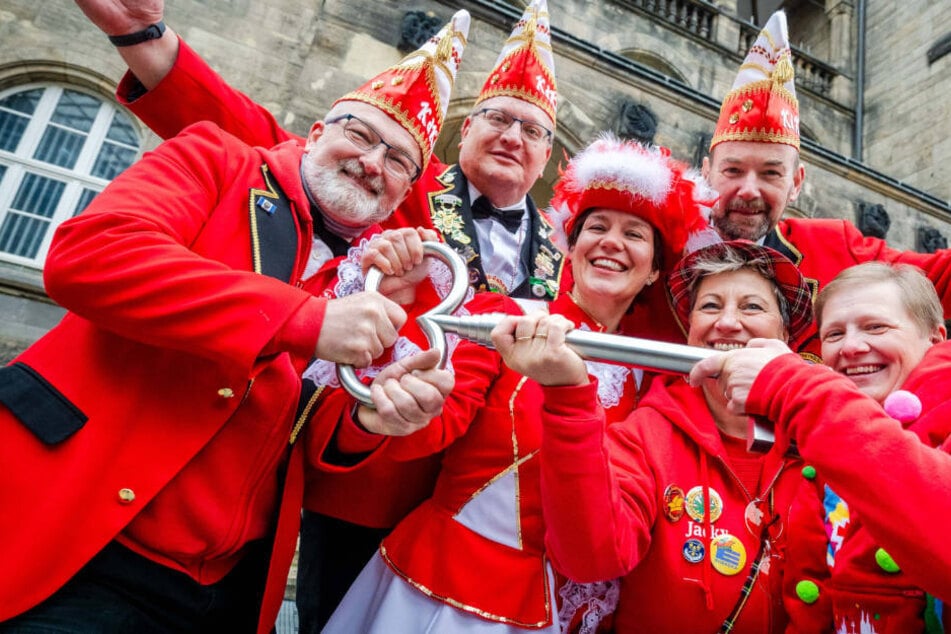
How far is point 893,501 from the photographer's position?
3.46 feet

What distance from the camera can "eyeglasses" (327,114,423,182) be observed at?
6.73 ft

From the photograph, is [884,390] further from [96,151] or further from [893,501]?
[96,151]

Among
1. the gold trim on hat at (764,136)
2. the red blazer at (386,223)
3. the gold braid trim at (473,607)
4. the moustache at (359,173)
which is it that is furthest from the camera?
the gold trim on hat at (764,136)

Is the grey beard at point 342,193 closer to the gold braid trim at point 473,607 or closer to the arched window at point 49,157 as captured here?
the gold braid trim at point 473,607

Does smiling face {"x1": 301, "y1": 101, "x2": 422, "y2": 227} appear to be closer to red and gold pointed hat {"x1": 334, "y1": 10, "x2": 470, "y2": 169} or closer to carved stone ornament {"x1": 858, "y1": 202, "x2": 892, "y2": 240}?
red and gold pointed hat {"x1": 334, "y1": 10, "x2": 470, "y2": 169}

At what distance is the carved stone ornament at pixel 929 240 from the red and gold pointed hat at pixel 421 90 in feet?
32.0

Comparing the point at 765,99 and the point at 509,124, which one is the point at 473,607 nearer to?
the point at 509,124

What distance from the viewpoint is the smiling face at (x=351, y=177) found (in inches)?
77.1

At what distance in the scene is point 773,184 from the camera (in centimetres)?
283

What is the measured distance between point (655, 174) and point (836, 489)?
138 centimetres

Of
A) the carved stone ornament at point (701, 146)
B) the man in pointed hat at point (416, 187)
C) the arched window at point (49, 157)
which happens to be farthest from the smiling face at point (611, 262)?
the carved stone ornament at point (701, 146)

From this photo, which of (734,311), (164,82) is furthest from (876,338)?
(164,82)

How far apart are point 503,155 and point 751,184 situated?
46.9 inches

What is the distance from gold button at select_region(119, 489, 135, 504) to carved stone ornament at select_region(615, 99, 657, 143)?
7446 mm
